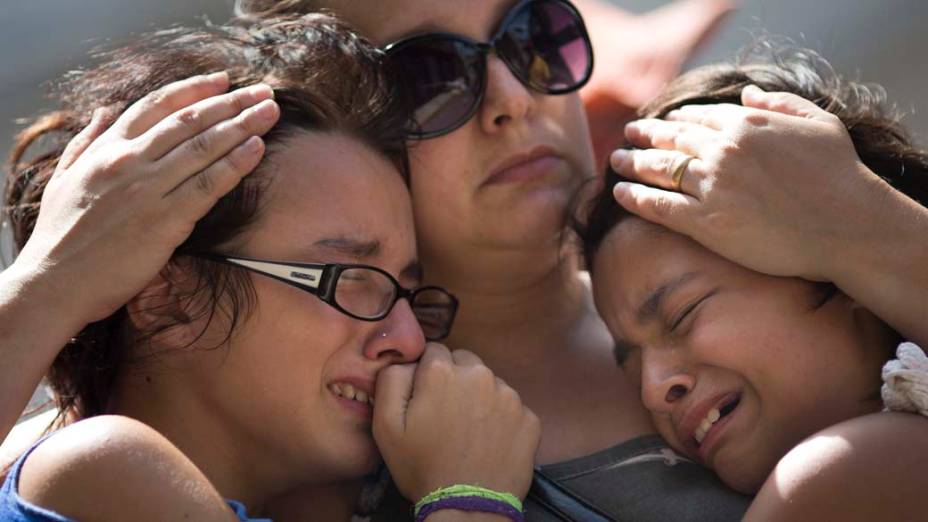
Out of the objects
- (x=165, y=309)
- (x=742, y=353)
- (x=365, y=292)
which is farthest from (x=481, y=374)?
(x=165, y=309)

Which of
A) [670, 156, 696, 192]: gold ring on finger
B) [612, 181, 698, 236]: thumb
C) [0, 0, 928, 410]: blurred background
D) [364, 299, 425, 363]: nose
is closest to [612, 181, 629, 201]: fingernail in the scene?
[612, 181, 698, 236]: thumb

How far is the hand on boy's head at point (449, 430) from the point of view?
205 cm

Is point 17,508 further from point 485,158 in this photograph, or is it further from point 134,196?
point 485,158

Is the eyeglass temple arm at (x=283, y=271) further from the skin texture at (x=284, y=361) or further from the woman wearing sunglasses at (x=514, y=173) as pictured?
the woman wearing sunglasses at (x=514, y=173)

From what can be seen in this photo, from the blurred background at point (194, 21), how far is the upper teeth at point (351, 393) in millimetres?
4014

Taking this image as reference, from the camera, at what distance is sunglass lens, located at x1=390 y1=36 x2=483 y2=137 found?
2.43 metres

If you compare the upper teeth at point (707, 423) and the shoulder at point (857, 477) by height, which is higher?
the shoulder at point (857, 477)

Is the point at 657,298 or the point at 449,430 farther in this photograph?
the point at 657,298

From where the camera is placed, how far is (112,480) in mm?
1729

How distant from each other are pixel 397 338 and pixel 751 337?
63 centimetres

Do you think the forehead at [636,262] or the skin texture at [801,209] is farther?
the forehead at [636,262]

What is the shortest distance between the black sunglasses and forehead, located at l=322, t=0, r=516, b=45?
26 millimetres

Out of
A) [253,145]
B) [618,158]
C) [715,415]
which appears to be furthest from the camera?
[618,158]

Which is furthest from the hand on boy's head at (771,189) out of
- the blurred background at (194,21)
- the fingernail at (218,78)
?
the blurred background at (194,21)
